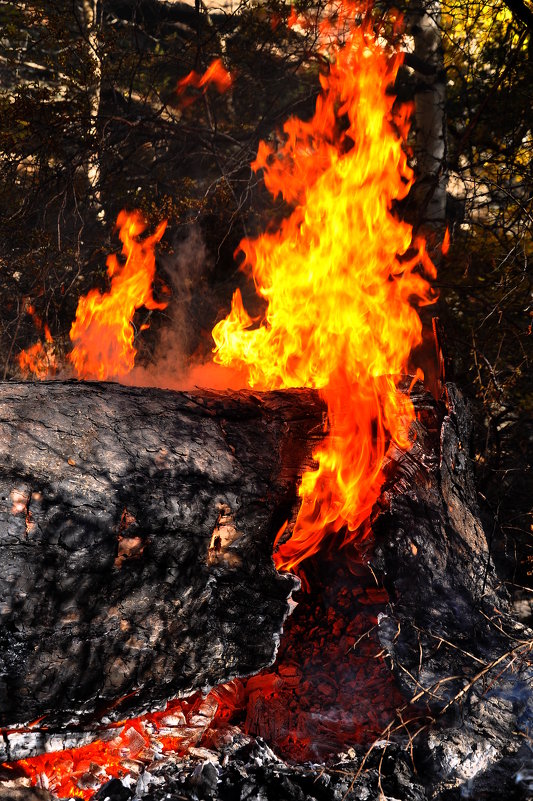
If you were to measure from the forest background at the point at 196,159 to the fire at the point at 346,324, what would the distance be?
1.46 m

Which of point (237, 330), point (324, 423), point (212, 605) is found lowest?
point (212, 605)

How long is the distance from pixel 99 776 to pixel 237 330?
9.63 ft

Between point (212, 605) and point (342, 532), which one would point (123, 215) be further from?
point (212, 605)

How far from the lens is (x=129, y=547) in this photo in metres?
2.18

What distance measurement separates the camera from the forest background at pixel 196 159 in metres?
5.76

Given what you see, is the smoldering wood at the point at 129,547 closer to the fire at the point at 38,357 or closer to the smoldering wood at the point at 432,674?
the smoldering wood at the point at 432,674

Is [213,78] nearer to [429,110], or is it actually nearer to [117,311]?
[429,110]

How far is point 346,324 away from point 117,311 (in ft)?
7.64

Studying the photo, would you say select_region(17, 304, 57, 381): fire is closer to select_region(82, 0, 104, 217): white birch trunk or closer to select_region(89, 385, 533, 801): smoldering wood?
select_region(82, 0, 104, 217): white birch trunk

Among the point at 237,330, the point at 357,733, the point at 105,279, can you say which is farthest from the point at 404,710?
the point at 105,279

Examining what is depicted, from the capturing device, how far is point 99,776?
7.41 ft

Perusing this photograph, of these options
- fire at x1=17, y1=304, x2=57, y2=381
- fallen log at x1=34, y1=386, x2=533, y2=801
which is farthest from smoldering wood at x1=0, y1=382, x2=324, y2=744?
fire at x1=17, y1=304, x2=57, y2=381

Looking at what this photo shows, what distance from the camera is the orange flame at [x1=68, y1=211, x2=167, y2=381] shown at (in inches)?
207

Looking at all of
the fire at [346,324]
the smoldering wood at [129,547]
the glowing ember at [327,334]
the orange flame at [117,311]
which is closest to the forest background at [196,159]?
the orange flame at [117,311]
